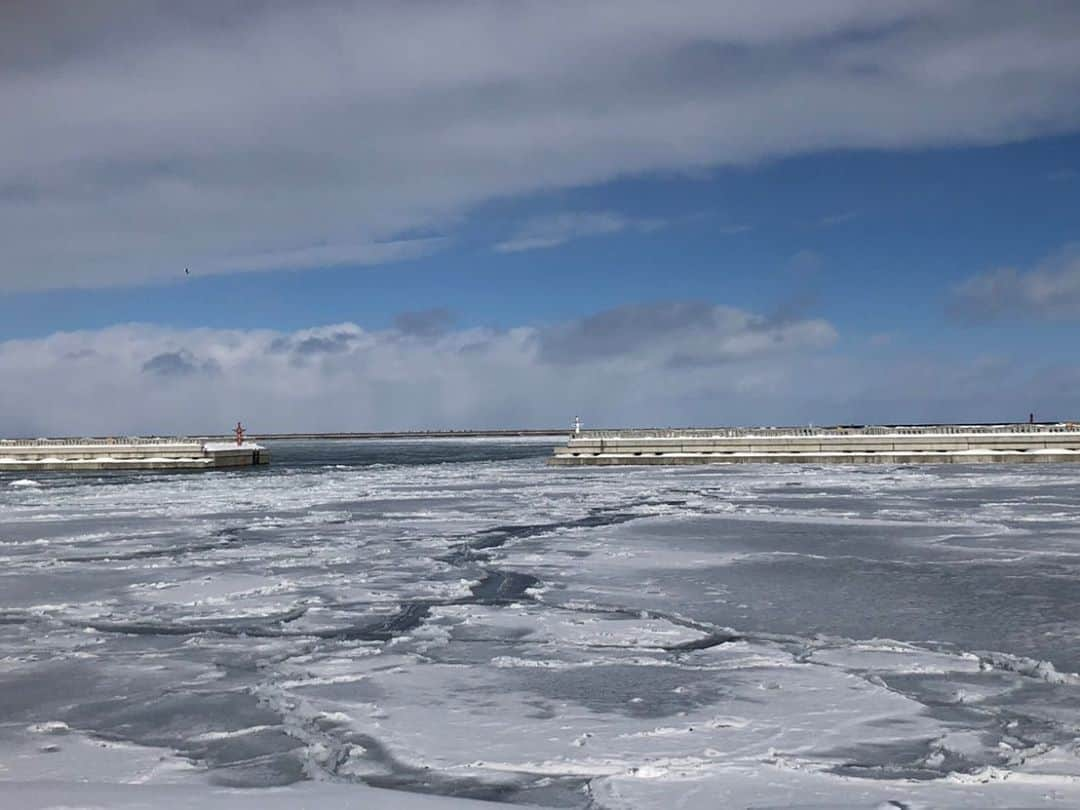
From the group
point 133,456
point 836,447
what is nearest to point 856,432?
point 836,447

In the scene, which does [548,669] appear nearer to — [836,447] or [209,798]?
[209,798]

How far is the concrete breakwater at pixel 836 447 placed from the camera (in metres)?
34.6

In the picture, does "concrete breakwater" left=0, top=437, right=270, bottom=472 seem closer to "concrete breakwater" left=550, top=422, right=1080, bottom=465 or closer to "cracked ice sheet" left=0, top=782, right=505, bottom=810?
"concrete breakwater" left=550, top=422, right=1080, bottom=465

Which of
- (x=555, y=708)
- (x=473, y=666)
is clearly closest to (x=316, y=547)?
(x=473, y=666)

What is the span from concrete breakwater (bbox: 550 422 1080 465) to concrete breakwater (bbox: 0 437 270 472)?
16463 mm

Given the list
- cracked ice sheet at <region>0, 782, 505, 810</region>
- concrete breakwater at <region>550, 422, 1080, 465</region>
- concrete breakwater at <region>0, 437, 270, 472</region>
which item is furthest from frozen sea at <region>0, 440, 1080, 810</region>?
concrete breakwater at <region>0, 437, 270, 472</region>

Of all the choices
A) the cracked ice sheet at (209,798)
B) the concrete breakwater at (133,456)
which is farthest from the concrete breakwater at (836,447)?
the cracked ice sheet at (209,798)

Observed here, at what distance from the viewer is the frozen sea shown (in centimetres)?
411

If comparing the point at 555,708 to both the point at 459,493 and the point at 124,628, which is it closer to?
the point at 124,628

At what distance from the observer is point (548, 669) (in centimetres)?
608

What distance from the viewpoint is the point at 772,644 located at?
6.68m

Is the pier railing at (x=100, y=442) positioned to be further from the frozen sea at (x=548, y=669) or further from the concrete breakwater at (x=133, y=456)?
the frozen sea at (x=548, y=669)

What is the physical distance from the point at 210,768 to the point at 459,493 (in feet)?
60.8

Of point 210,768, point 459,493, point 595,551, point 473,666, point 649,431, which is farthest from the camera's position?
point 649,431
